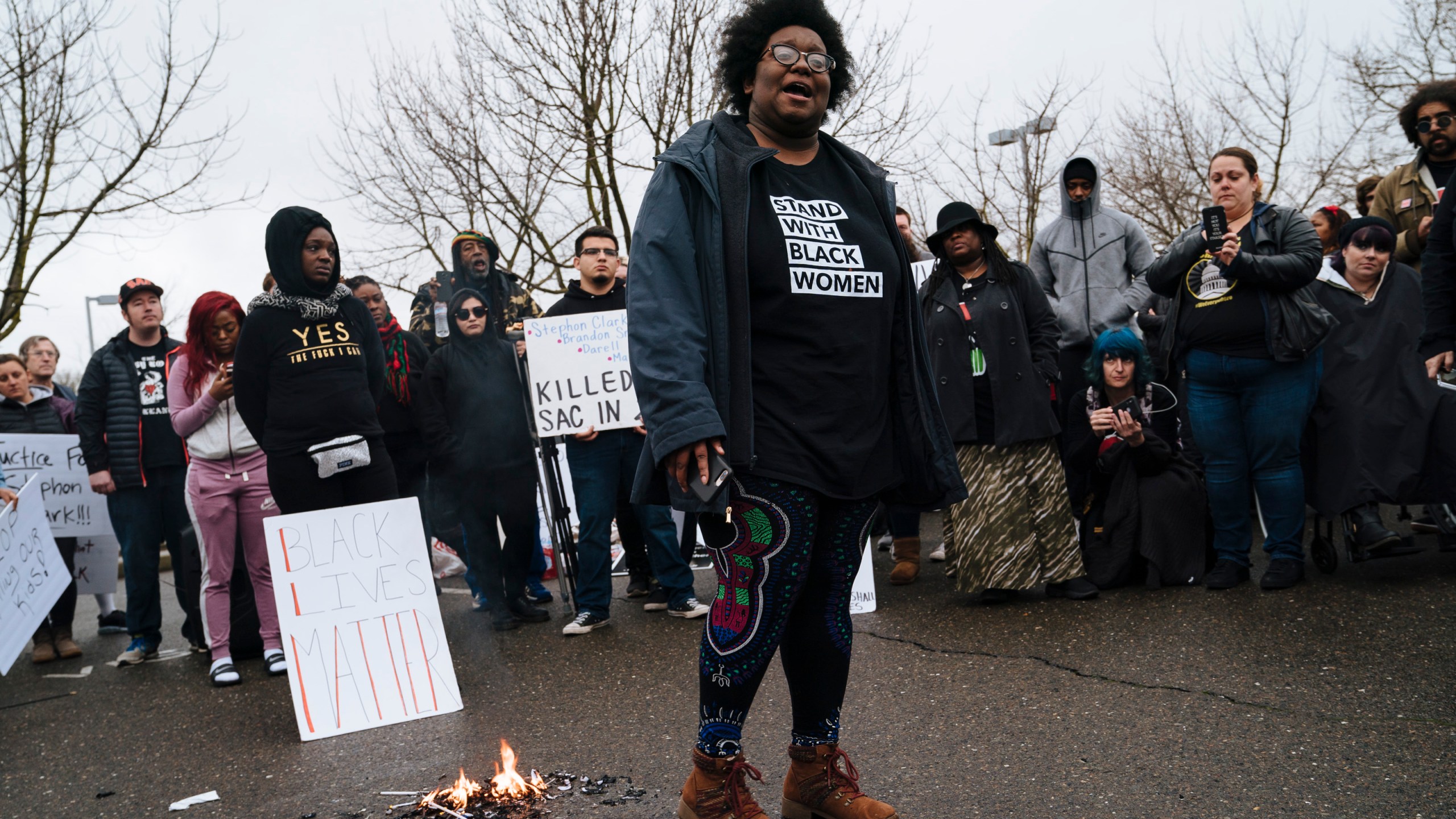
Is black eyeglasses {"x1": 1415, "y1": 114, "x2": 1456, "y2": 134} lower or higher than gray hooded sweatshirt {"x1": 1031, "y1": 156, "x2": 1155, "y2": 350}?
higher

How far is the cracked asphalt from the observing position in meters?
3.19

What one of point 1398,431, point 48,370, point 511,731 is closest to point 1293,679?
point 1398,431

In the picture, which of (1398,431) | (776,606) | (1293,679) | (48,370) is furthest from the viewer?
(48,370)

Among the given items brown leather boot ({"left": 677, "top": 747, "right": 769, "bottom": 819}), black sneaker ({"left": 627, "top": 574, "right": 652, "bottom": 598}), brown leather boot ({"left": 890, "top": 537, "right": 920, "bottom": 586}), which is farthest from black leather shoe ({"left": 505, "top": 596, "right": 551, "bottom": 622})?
brown leather boot ({"left": 677, "top": 747, "right": 769, "bottom": 819})

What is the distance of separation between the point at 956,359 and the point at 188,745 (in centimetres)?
395

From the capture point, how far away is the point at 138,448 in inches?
257

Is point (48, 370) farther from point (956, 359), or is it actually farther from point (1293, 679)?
point (1293, 679)

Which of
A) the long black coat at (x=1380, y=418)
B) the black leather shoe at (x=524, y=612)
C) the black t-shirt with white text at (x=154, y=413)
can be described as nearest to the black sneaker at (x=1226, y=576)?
the long black coat at (x=1380, y=418)

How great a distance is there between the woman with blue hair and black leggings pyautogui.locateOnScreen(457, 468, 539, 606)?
303 centimetres

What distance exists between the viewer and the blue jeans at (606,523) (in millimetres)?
6090

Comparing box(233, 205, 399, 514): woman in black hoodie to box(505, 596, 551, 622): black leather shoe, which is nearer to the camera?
box(233, 205, 399, 514): woman in black hoodie

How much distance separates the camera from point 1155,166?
68.6 feet

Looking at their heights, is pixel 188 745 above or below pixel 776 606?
below

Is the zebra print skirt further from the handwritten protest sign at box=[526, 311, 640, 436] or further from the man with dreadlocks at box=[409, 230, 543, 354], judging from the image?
the man with dreadlocks at box=[409, 230, 543, 354]
